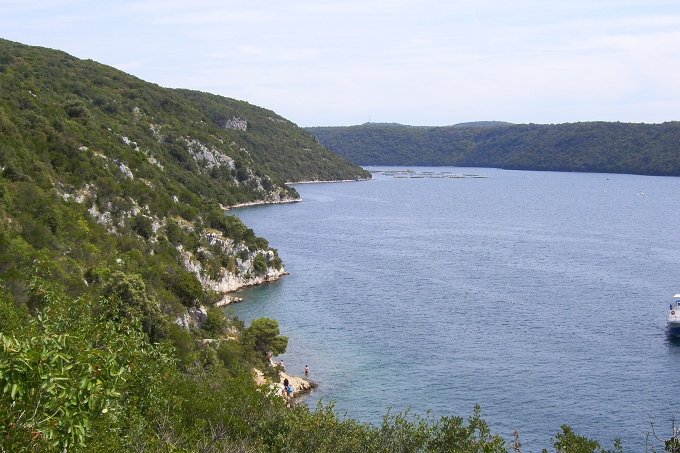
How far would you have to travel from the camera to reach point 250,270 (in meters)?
77.3

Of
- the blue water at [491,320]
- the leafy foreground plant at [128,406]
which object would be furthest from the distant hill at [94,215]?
the leafy foreground plant at [128,406]

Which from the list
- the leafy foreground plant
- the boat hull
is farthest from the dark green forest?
the boat hull

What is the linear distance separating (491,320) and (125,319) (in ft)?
142

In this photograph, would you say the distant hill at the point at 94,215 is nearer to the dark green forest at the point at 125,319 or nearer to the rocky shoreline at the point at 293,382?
the dark green forest at the point at 125,319

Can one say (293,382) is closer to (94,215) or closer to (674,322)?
(94,215)

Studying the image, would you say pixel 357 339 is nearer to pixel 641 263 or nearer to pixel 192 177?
pixel 641 263

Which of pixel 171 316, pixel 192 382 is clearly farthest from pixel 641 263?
pixel 192 382

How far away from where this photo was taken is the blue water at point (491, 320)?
41.6 m

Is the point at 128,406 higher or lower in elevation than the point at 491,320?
higher

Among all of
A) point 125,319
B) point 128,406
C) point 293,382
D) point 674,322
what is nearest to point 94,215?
point 293,382

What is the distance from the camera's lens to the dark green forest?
34.6ft

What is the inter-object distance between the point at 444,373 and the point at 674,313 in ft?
74.2

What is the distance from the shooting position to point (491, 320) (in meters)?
59.9

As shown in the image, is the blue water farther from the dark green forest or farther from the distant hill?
the distant hill
